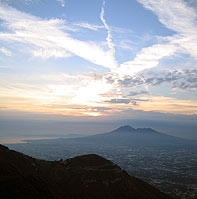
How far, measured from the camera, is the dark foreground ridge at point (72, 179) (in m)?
54.6

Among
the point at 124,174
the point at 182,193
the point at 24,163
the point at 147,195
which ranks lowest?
the point at 182,193

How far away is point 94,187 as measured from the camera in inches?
2542

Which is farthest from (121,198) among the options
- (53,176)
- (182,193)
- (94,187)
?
(182,193)

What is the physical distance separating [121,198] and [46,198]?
26041 millimetres

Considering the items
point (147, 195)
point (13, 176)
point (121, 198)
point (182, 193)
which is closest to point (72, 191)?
point (121, 198)

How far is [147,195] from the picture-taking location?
6631 centimetres

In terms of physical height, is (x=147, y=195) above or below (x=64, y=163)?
below

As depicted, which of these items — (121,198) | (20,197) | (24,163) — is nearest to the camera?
(20,197)

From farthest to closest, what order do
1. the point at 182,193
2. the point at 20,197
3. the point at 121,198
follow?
1. the point at 182,193
2. the point at 121,198
3. the point at 20,197

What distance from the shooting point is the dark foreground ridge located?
2151 inches

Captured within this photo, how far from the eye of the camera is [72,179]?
67.0 m

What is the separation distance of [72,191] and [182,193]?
70.4 metres

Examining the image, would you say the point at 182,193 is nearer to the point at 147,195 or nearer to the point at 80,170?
the point at 147,195

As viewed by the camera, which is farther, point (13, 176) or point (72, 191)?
point (72, 191)
